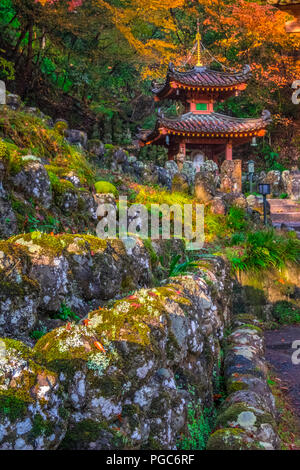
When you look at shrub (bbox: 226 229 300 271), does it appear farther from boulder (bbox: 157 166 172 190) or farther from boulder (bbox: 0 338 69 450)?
boulder (bbox: 0 338 69 450)

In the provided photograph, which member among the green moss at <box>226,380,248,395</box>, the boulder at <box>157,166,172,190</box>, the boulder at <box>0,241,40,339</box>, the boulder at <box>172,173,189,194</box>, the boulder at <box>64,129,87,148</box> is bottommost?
the green moss at <box>226,380,248,395</box>

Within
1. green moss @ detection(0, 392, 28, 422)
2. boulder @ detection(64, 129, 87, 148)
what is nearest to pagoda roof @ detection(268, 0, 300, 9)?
green moss @ detection(0, 392, 28, 422)

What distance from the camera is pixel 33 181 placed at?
4.68m

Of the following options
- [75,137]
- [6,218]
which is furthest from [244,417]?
[75,137]

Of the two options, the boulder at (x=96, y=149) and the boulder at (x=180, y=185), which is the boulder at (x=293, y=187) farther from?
the boulder at (x=96, y=149)

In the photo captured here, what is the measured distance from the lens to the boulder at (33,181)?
462 centimetres

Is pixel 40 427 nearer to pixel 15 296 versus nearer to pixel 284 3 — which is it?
pixel 15 296

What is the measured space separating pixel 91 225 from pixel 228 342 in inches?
98.7

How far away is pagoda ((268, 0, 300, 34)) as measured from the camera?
457cm

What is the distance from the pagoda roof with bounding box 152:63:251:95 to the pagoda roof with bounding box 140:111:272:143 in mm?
1508

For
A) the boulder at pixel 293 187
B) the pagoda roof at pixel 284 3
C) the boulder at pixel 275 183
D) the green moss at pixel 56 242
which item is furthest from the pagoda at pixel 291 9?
the boulder at pixel 275 183

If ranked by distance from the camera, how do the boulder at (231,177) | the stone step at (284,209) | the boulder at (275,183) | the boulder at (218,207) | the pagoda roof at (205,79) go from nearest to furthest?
the boulder at (218,207) → the boulder at (231,177) → the stone step at (284,209) → the pagoda roof at (205,79) → the boulder at (275,183)

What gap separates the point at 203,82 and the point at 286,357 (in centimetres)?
1507
